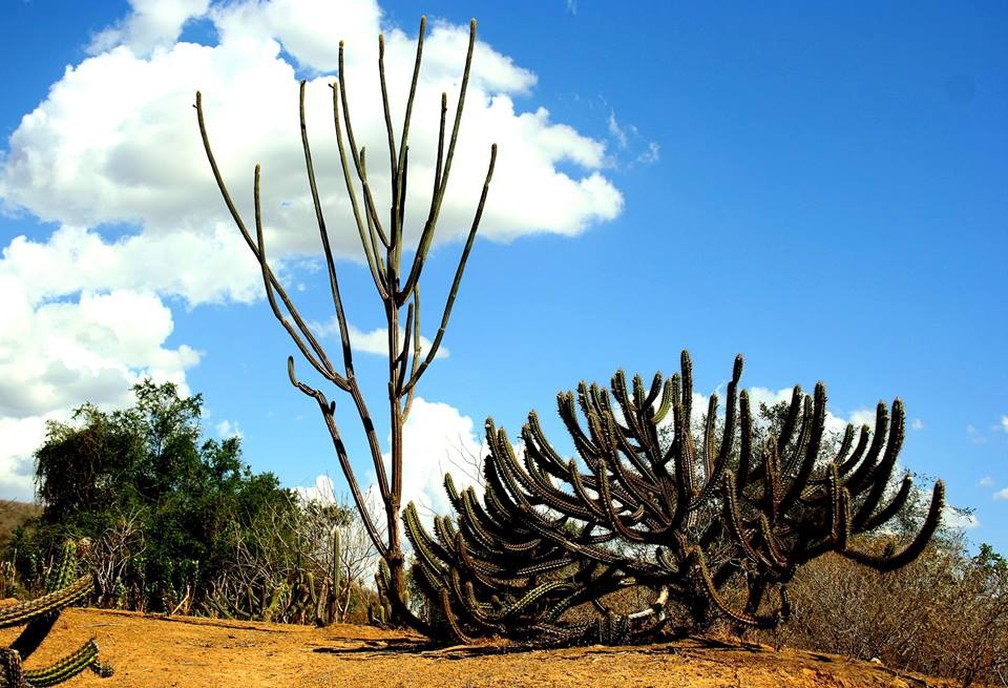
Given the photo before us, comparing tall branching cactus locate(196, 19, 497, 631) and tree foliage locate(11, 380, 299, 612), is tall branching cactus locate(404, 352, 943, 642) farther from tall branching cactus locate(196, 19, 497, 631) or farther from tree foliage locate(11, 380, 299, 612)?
tree foliage locate(11, 380, 299, 612)

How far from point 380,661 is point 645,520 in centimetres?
264

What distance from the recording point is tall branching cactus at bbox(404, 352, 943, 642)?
812 cm

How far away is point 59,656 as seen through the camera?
991cm

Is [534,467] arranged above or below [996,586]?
above

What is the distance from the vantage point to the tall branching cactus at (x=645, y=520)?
8.12 m

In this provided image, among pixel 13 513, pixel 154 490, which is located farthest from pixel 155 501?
pixel 13 513

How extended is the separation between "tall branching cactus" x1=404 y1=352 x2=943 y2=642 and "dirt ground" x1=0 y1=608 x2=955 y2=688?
0.47 m

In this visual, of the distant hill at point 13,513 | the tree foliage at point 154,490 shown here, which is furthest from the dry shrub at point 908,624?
the distant hill at point 13,513

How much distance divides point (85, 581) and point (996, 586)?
9.29 m

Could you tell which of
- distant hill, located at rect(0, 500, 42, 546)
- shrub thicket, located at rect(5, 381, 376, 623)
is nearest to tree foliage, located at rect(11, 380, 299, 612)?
shrub thicket, located at rect(5, 381, 376, 623)

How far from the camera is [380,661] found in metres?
8.84

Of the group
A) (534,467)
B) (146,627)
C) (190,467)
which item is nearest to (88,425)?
(190,467)

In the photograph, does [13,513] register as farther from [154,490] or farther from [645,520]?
[645,520]

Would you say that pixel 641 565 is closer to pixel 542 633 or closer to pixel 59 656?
pixel 542 633
